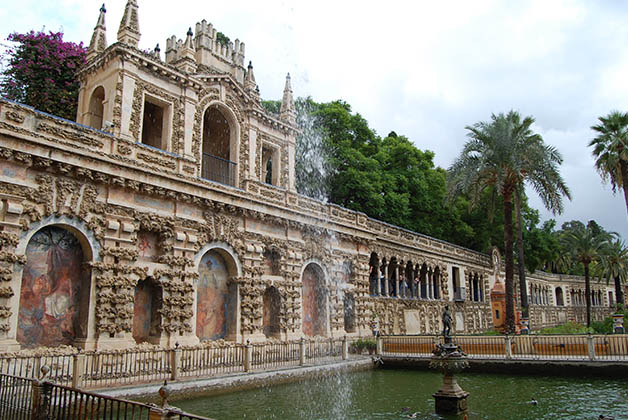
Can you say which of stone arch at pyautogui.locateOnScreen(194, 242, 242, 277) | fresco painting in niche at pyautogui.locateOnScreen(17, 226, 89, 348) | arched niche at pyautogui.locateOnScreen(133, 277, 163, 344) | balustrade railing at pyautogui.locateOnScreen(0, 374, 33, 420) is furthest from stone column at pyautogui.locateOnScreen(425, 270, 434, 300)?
balustrade railing at pyautogui.locateOnScreen(0, 374, 33, 420)

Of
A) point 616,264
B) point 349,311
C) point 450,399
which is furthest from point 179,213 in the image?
point 616,264

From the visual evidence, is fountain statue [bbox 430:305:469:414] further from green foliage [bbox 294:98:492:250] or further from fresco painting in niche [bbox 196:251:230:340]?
green foliage [bbox 294:98:492:250]

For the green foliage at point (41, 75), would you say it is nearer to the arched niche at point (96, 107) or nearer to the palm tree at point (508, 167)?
the arched niche at point (96, 107)

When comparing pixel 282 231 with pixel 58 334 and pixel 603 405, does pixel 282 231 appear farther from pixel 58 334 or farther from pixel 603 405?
pixel 603 405

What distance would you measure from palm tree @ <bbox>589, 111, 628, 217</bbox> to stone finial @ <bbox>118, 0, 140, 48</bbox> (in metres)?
25.5

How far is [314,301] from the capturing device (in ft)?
86.5

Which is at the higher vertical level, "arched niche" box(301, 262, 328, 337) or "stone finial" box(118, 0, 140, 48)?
"stone finial" box(118, 0, 140, 48)

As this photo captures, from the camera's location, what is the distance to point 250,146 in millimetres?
24297

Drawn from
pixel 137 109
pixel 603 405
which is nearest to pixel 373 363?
pixel 603 405

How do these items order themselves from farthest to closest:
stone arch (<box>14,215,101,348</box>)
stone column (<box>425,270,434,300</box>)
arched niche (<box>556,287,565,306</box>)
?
arched niche (<box>556,287,565,306</box>)
stone column (<box>425,270,434,300</box>)
stone arch (<box>14,215,101,348</box>)

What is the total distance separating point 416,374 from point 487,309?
26.7m

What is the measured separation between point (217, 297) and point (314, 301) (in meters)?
6.92

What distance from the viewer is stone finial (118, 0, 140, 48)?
19516 mm

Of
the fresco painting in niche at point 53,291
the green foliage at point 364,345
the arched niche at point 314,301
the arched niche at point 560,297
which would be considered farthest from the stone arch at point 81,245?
the arched niche at point 560,297
